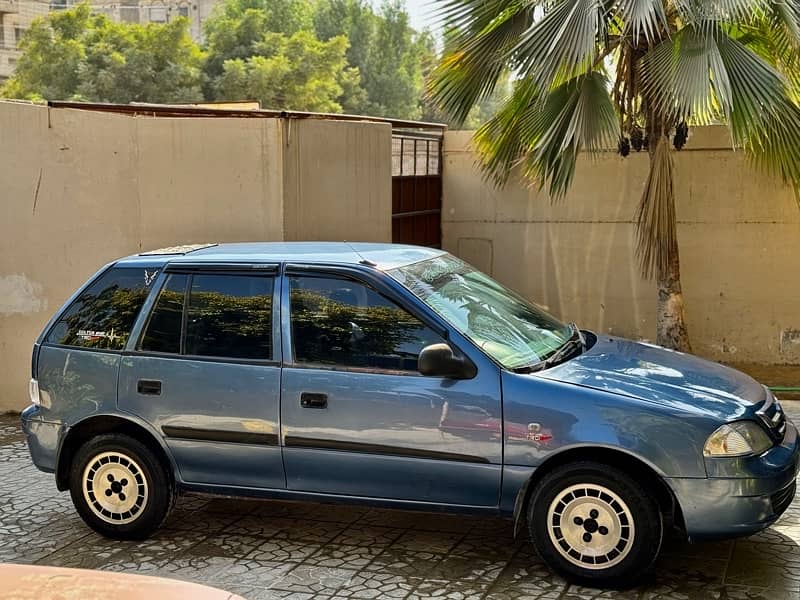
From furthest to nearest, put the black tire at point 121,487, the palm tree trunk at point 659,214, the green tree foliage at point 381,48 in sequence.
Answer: the green tree foliage at point 381,48 → the palm tree trunk at point 659,214 → the black tire at point 121,487

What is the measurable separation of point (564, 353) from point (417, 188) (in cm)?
736

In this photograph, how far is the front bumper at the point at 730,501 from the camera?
185 inches

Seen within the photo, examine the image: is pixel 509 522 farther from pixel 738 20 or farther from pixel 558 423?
pixel 738 20

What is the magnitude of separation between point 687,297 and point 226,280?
26.2 ft

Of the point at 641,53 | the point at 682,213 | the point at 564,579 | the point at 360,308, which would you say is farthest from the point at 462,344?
the point at 682,213

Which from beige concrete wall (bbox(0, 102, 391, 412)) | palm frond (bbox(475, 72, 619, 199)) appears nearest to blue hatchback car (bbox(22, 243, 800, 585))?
beige concrete wall (bbox(0, 102, 391, 412))

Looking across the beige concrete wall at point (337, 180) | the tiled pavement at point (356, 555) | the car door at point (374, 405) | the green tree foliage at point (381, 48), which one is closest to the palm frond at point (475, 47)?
the beige concrete wall at point (337, 180)

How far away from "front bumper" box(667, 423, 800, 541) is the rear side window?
7.49 feet

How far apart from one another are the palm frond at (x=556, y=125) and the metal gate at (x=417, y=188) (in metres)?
1.76

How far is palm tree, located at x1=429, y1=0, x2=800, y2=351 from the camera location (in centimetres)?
849

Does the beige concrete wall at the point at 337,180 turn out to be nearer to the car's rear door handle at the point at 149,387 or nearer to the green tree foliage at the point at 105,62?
the car's rear door handle at the point at 149,387

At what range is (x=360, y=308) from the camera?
17.8 feet

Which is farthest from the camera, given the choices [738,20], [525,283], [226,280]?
[525,283]

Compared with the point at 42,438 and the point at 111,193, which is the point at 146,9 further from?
the point at 42,438
